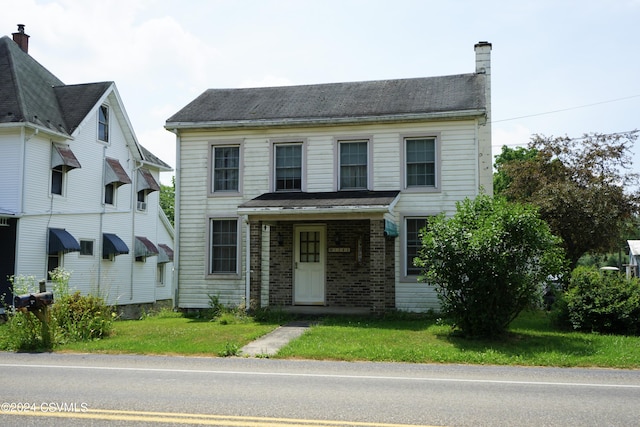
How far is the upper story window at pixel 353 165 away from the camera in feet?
58.7

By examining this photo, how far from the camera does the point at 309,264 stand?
18172mm

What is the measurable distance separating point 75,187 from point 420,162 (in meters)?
12.5

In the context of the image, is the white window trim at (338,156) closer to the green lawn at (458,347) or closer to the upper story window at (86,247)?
the green lawn at (458,347)

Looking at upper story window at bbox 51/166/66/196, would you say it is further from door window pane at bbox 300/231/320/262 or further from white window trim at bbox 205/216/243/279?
door window pane at bbox 300/231/320/262

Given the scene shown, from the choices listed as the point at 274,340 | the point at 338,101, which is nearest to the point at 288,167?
the point at 338,101

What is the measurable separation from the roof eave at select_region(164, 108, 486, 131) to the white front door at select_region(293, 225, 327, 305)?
315 cm

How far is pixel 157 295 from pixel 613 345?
68.5ft

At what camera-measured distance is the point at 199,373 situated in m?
9.16

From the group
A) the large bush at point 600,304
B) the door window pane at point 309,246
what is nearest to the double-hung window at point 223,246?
the door window pane at point 309,246

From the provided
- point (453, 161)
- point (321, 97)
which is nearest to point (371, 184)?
point (453, 161)

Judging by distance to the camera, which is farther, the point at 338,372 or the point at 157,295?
the point at 157,295

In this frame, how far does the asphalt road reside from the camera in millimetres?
6227

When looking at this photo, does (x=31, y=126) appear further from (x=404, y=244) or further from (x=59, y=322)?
(x=404, y=244)

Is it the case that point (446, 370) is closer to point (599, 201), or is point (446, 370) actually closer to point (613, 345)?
point (613, 345)
